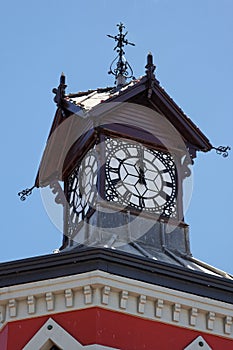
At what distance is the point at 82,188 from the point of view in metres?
26.3

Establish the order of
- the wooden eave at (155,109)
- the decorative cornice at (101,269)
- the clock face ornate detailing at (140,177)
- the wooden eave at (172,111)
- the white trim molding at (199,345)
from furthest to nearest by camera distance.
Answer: the wooden eave at (172,111) < the wooden eave at (155,109) < the clock face ornate detailing at (140,177) < the white trim molding at (199,345) < the decorative cornice at (101,269)

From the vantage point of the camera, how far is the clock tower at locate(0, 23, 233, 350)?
21250 millimetres

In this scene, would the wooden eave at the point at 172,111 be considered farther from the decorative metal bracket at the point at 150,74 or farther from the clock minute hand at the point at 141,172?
the clock minute hand at the point at 141,172

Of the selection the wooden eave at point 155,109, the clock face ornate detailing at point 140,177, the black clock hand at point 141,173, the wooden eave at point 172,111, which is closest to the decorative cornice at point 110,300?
the clock face ornate detailing at point 140,177

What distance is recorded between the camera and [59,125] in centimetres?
2731

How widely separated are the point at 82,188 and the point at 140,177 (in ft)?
4.72

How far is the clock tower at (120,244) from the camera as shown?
Result: 21.2 meters

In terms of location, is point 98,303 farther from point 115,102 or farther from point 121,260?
point 115,102

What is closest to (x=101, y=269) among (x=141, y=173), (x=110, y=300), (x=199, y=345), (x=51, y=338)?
(x=110, y=300)

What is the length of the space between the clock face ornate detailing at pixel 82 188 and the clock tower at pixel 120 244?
0.04 meters

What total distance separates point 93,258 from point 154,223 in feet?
13.4

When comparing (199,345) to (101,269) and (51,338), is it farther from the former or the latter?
(51,338)

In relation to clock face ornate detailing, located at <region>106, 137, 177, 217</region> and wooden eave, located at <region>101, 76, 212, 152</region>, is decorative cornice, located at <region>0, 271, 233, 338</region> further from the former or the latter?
wooden eave, located at <region>101, 76, 212, 152</region>

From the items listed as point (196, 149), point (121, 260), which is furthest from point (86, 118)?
point (121, 260)
